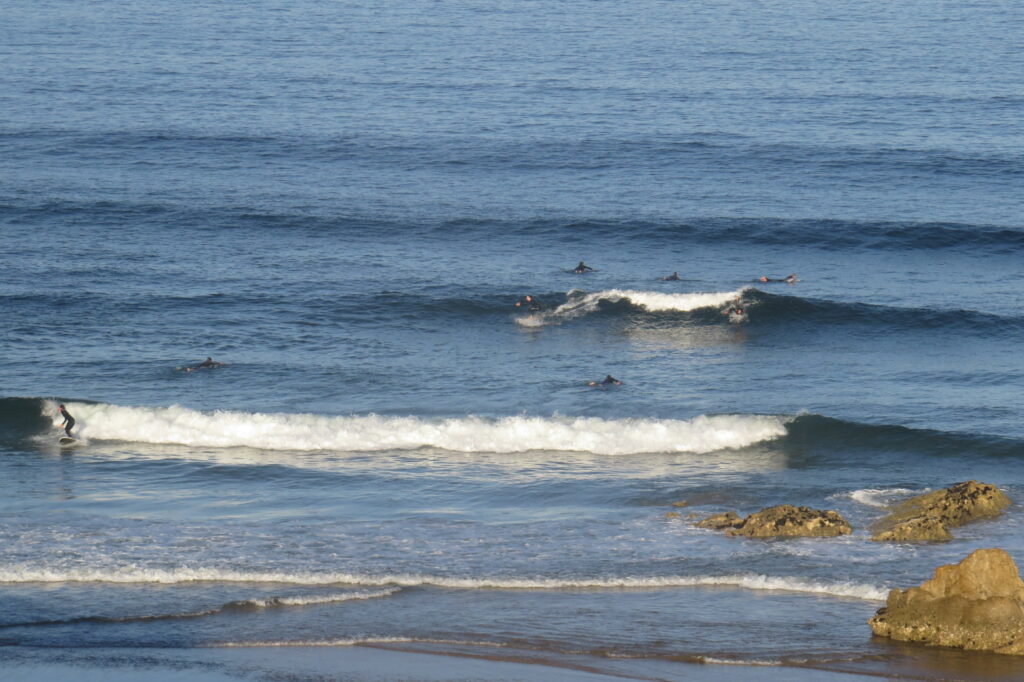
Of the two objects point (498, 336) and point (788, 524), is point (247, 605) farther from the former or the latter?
point (498, 336)

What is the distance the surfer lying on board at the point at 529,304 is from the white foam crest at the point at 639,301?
23cm

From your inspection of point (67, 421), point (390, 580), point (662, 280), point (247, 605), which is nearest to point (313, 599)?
point (247, 605)

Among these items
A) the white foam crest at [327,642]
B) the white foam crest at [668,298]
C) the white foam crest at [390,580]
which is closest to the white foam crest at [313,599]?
the white foam crest at [390,580]

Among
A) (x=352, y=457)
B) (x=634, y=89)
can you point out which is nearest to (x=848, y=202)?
(x=634, y=89)

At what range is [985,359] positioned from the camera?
34.8m

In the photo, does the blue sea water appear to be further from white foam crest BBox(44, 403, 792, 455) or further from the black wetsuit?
the black wetsuit

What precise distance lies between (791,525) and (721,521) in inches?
52.7

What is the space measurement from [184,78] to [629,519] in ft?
171

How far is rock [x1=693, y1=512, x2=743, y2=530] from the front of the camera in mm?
22984

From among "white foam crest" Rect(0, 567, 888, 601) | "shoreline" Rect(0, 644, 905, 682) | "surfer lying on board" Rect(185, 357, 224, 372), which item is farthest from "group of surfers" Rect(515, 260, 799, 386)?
"shoreline" Rect(0, 644, 905, 682)

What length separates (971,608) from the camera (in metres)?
16.9

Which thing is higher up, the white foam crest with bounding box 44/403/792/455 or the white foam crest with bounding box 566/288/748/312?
the white foam crest with bounding box 566/288/748/312

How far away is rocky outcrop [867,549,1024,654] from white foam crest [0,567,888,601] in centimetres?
253

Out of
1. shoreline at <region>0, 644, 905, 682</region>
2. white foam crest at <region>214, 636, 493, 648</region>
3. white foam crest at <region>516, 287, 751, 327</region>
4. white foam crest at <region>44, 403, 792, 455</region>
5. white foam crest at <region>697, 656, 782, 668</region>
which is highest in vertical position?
white foam crest at <region>516, 287, 751, 327</region>
